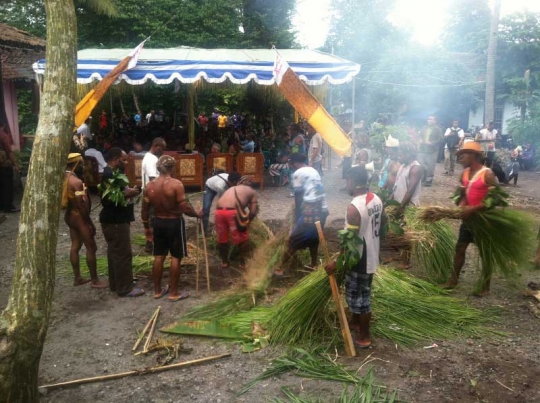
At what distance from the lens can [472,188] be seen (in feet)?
18.3

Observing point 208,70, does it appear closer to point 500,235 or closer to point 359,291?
point 500,235

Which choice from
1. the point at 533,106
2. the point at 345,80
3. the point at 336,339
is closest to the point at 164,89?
the point at 345,80

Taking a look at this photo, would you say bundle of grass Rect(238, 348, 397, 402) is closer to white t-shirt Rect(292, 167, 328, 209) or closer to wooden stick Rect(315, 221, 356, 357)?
→ wooden stick Rect(315, 221, 356, 357)

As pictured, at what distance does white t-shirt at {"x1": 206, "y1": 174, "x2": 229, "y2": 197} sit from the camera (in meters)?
7.20

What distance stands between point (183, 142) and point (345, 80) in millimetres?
5362

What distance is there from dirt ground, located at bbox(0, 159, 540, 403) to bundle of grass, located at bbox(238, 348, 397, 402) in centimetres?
7

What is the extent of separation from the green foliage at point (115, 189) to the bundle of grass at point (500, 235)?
3122 millimetres

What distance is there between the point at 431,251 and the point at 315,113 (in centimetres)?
221

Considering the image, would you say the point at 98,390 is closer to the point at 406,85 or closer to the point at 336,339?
the point at 336,339

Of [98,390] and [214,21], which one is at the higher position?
[214,21]

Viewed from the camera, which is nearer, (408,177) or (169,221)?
(169,221)

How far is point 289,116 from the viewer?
17922 mm

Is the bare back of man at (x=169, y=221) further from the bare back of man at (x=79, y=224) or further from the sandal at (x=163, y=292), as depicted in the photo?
the bare back of man at (x=79, y=224)

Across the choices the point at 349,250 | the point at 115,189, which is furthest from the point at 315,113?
the point at 349,250
